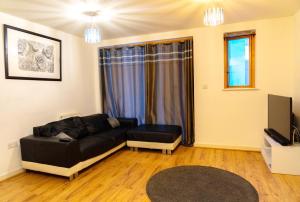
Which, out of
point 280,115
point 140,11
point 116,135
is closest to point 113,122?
point 116,135

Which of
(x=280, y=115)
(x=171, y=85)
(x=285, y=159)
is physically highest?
(x=171, y=85)

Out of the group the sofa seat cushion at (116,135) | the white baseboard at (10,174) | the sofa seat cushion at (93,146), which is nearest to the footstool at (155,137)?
the sofa seat cushion at (116,135)

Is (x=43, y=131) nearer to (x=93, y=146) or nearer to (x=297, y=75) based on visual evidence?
(x=93, y=146)

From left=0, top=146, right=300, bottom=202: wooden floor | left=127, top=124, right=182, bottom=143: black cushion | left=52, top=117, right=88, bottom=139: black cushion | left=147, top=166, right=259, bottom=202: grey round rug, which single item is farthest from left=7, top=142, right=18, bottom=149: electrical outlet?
left=147, top=166, right=259, bottom=202: grey round rug

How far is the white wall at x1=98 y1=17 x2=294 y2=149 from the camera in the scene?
3.51 m

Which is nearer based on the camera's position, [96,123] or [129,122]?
[96,123]

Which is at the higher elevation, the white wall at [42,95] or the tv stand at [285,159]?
the white wall at [42,95]

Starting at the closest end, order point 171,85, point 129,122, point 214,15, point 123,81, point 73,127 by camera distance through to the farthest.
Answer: point 214,15 < point 73,127 < point 171,85 < point 129,122 < point 123,81

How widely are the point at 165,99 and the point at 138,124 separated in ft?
2.83

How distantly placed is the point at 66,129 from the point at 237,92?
10.5 ft

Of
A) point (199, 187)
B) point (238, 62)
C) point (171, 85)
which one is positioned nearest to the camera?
point (199, 187)

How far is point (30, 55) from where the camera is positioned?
10.8 ft

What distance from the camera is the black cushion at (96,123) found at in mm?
3870

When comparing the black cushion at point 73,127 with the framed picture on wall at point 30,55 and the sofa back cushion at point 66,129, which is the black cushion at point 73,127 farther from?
the framed picture on wall at point 30,55
